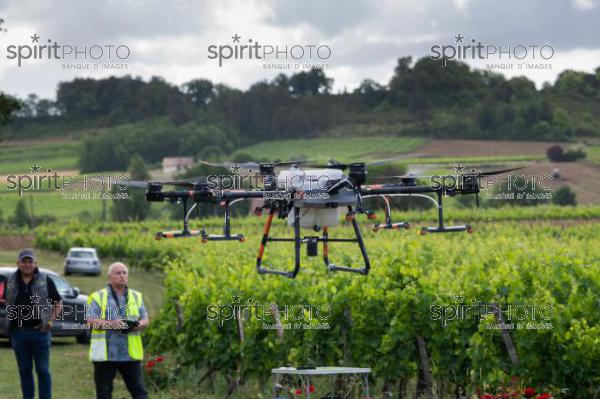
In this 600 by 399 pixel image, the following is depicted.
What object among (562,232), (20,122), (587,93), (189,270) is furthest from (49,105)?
(189,270)

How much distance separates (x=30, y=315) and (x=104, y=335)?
1547mm

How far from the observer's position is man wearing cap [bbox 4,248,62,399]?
13.7m

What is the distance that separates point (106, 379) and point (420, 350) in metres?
5.20

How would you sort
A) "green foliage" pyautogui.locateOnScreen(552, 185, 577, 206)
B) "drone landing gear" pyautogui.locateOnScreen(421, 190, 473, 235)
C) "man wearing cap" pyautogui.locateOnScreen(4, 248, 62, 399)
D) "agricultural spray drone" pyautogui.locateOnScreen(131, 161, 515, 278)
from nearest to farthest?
1. "drone landing gear" pyautogui.locateOnScreen(421, 190, 473, 235)
2. "agricultural spray drone" pyautogui.locateOnScreen(131, 161, 515, 278)
3. "man wearing cap" pyautogui.locateOnScreen(4, 248, 62, 399)
4. "green foliage" pyautogui.locateOnScreen(552, 185, 577, 206)

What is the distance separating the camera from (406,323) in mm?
16531

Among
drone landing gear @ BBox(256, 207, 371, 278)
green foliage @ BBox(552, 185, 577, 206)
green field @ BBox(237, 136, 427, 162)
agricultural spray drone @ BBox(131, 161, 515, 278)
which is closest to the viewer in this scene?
agricultural spray drone @ BBox(131, 161, 515, 278)

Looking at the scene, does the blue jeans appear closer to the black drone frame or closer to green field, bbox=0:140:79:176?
the black drone frame

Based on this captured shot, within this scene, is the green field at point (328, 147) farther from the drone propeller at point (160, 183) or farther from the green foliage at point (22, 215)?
the drone propeller at point (160, 183)

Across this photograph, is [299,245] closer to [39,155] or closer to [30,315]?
[30,315]

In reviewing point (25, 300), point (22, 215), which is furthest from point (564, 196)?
point (25, 300)

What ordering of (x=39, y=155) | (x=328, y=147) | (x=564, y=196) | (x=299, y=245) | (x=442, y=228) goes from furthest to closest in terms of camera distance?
(x=39, y=155) < (x=328, y=147) < (x=564, y=196) < (x=299, y=245) < (x=442, y=228)

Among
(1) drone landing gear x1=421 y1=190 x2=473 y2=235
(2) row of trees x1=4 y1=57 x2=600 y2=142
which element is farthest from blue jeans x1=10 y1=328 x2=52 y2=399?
(2) row of trees x1=4 y1=57 x2=600 y2=142

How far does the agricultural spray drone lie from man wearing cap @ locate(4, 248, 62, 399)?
288 cm

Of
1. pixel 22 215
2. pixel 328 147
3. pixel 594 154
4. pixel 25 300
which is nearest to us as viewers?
pixel 25 300
